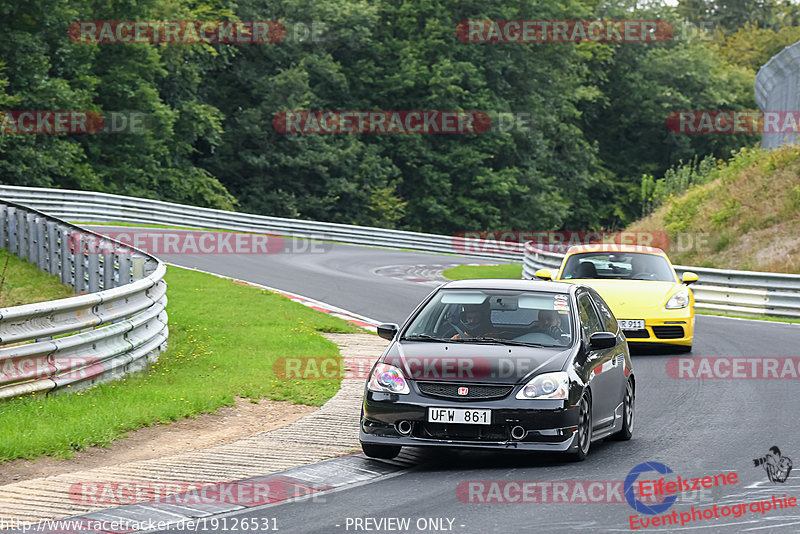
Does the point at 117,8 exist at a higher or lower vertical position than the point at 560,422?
higher

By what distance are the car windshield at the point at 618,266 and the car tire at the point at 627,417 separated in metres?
6.76

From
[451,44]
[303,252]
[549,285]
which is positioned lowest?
[303,252]

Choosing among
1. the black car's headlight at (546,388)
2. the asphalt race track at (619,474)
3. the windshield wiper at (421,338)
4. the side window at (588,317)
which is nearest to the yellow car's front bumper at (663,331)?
the asphalt race track at (619,474)

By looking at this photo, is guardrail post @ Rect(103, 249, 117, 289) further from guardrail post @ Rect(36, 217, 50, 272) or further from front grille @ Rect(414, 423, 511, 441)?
front grille @ Rect(414, 423, 511, 441)

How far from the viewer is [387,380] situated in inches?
346

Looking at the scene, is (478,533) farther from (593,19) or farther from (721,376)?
(593,19)

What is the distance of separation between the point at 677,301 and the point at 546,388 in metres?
8.16

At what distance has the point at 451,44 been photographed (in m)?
62.3

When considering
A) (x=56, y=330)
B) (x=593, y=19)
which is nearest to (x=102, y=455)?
(x=56, y=330)

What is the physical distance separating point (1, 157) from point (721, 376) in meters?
35.3

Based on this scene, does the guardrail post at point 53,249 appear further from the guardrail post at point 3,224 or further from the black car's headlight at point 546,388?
the black car's headlight at point 546,388

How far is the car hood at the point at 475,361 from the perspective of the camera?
28.4 feet

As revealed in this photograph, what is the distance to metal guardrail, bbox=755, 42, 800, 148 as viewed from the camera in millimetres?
34844

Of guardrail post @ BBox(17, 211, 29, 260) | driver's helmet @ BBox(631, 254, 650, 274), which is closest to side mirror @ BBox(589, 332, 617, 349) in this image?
driver's helmet @ BBox(631, 254, 650, 274)
